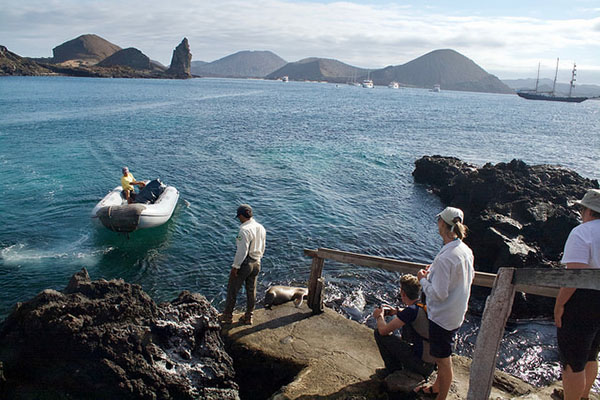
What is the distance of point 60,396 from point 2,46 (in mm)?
184930

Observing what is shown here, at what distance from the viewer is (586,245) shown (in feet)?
12.9

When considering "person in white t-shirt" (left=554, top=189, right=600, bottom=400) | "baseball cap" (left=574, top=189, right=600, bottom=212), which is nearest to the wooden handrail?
"person in white t-shirt" (left=554, top=189, right=600, bottom=400)

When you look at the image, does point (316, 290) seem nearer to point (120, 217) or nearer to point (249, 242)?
point (249, 242)

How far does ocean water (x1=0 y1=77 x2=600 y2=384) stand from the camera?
1196 cm

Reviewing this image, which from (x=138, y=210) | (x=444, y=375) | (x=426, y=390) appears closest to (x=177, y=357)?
(x=426, y=390)

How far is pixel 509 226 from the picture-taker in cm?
1441

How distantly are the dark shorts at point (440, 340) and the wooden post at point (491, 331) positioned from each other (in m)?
0.61

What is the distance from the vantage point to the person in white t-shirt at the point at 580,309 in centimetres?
394

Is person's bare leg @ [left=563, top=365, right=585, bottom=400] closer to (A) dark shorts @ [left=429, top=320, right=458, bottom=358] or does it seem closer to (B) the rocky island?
(B) the rocky island

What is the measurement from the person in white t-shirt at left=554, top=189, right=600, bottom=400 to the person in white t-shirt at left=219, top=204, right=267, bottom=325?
4.27 meters

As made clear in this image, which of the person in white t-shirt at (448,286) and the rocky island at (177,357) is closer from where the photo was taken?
the person in white t-shirt at (448,286)

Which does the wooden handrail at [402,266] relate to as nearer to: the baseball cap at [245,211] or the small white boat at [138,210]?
the baseball cap at [245,211]

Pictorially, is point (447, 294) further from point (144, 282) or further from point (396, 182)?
point (396, 182)

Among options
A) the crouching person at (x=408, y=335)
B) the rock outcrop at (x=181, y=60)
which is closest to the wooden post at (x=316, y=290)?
the crouching person at (x=408, y=335)
